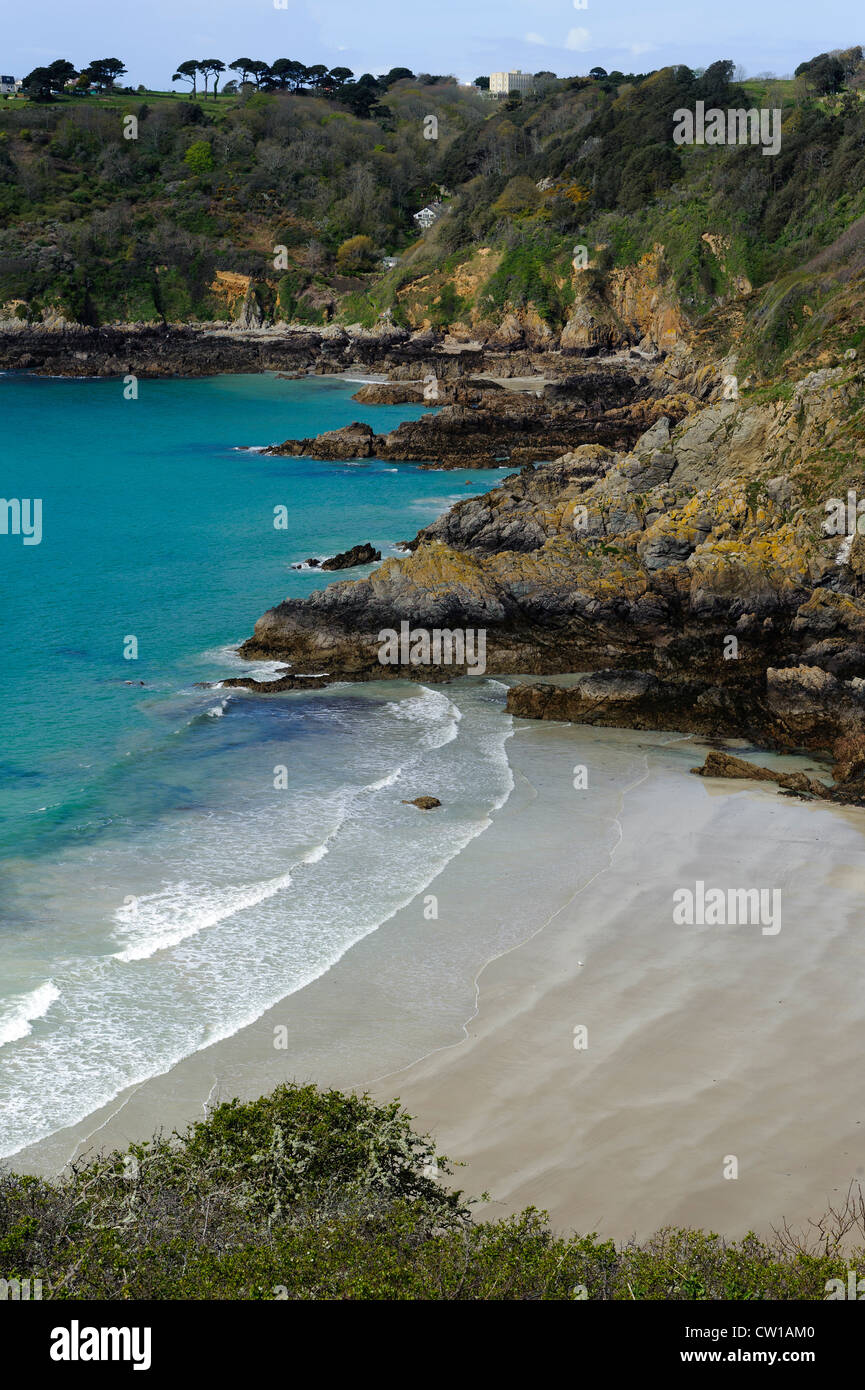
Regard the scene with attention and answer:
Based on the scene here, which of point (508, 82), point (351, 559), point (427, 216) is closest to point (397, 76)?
point (508, 82)

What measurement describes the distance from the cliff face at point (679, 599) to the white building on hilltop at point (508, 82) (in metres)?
177

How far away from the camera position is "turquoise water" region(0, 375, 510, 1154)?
46.7ft

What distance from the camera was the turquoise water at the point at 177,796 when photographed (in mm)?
14227

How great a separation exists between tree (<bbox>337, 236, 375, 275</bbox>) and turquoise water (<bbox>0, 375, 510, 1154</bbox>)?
233 ft

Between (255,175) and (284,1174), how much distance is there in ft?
417

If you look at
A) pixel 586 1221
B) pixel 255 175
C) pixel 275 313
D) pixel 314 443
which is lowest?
pixel 586 1221

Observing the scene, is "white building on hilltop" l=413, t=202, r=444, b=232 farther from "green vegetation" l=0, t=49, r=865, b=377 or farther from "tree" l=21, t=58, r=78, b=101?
"tree" l=21, t=58, r=78, b=101

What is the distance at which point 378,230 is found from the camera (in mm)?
113375

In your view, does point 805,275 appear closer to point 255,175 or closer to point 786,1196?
point 786,1196

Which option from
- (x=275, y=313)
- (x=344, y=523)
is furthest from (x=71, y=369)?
(x=344, y=523)

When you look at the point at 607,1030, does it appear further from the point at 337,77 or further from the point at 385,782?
the point at 337,77

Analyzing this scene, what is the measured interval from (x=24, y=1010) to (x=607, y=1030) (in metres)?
6.85

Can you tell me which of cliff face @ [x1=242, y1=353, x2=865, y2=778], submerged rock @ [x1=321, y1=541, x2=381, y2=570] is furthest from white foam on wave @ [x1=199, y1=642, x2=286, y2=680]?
submerged rock @ [x1=321, y1=541, x2=381, y2=570]
